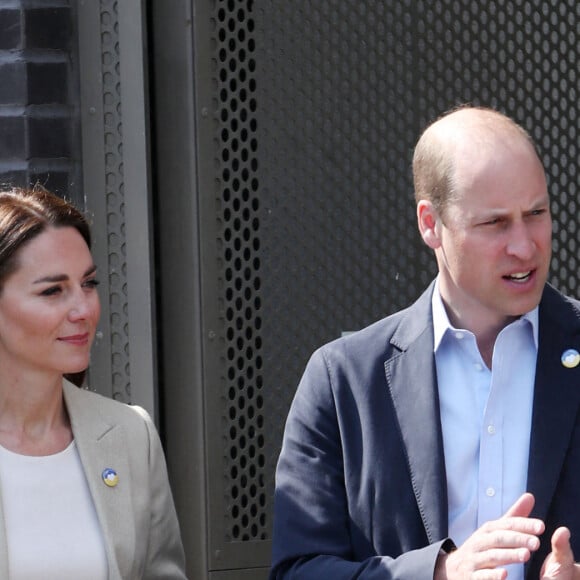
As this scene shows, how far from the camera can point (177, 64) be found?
4.00 m

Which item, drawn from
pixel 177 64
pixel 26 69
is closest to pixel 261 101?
pixel 177 64

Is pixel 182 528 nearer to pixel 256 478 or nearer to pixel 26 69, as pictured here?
pixel 256 478

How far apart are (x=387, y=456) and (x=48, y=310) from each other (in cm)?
100

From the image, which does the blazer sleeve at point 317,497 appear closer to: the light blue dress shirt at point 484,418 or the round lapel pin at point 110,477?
the light blue dress shirt at point 484,418

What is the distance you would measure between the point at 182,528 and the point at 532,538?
1.64m

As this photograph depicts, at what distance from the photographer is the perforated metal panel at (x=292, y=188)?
13.2 ft

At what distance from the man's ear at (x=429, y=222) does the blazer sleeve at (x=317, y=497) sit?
0.36 metres

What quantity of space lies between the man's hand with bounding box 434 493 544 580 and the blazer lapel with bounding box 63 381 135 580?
0.99m

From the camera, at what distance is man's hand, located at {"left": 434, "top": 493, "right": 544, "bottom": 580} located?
263cm

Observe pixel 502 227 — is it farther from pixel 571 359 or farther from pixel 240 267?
pixel 240 267

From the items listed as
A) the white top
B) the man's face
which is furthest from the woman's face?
the man's face

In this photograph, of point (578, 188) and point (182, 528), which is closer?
point (182, 528)

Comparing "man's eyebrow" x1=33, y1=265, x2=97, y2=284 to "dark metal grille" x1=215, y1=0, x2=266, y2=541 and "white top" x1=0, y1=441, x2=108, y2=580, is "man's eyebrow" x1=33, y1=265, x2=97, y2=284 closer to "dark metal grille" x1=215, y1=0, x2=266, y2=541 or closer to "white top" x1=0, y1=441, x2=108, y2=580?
"white top" x1=0, y1=441, x2=108, y2=580

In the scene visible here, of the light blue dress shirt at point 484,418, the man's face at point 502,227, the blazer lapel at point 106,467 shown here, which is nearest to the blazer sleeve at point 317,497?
the light blue dress shirt at point 484,418
